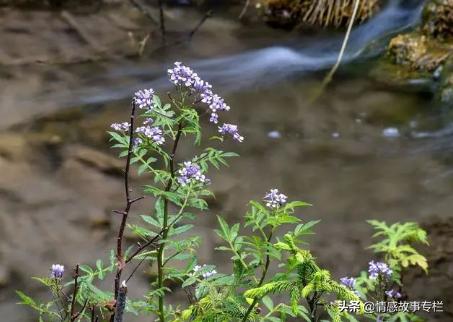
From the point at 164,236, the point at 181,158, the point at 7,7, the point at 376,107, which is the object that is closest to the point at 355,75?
the point at 376,107

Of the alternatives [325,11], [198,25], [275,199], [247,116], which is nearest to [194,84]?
[275,199]

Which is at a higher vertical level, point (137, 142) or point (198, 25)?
point (198, 25)

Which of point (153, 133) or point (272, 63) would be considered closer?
point (153, 133)

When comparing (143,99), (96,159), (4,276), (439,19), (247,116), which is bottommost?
(4,276)

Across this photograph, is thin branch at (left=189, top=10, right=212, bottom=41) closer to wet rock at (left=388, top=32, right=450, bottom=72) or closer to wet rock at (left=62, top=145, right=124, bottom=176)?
wet rock at (left=388, top=32, right=450, bottom=72)

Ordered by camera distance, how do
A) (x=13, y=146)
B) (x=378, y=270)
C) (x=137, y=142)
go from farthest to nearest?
(x=13, y=146) < (x=378, y=270) < (x=137, y=142)

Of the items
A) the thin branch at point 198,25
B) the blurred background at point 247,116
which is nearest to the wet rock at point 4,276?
the blurred background at point 247,116

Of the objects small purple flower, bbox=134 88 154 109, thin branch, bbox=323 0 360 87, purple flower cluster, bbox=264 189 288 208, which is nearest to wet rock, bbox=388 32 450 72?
thin branch, bbox=323 0 360 87

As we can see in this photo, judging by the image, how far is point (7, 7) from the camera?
23.5 ft

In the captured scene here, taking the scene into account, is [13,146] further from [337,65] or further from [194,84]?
[194,84]

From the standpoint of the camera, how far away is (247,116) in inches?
215

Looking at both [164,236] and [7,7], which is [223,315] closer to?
[164,236]

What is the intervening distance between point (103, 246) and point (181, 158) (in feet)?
3.67

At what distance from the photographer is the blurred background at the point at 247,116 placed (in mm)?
3916
